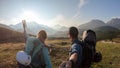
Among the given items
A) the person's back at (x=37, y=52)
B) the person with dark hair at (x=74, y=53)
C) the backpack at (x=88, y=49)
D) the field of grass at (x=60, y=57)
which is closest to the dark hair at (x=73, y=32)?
the person with dark hair at (x=74, y=53)

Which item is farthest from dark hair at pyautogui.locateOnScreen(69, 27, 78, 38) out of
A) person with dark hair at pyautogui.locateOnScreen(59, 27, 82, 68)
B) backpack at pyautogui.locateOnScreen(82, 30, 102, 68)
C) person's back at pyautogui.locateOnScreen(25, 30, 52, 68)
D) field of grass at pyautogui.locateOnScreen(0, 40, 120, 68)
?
field of grass at pyautogui.locateOnScreen(0, 40, 120, 68)

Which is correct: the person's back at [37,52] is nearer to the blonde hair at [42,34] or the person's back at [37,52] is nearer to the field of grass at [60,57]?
the blonde hair at [42,34]

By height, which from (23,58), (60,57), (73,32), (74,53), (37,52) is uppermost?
(73,32)

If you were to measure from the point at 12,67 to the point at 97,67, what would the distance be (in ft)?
32.0

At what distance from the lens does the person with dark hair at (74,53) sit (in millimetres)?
5573

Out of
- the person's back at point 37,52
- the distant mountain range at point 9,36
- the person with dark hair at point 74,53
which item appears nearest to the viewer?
the person with dark hair at point 74,53

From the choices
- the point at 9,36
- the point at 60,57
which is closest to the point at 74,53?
the point at 60,57

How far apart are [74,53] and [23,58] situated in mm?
2967

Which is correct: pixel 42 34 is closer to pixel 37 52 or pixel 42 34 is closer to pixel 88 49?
pixel 37 52

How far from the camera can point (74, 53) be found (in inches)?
230

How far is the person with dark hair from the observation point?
5573mm

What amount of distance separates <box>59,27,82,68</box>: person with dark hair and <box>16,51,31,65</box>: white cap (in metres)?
2.55

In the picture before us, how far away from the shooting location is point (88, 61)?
6.43 m

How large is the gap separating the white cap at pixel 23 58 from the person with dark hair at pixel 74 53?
2554 mm
